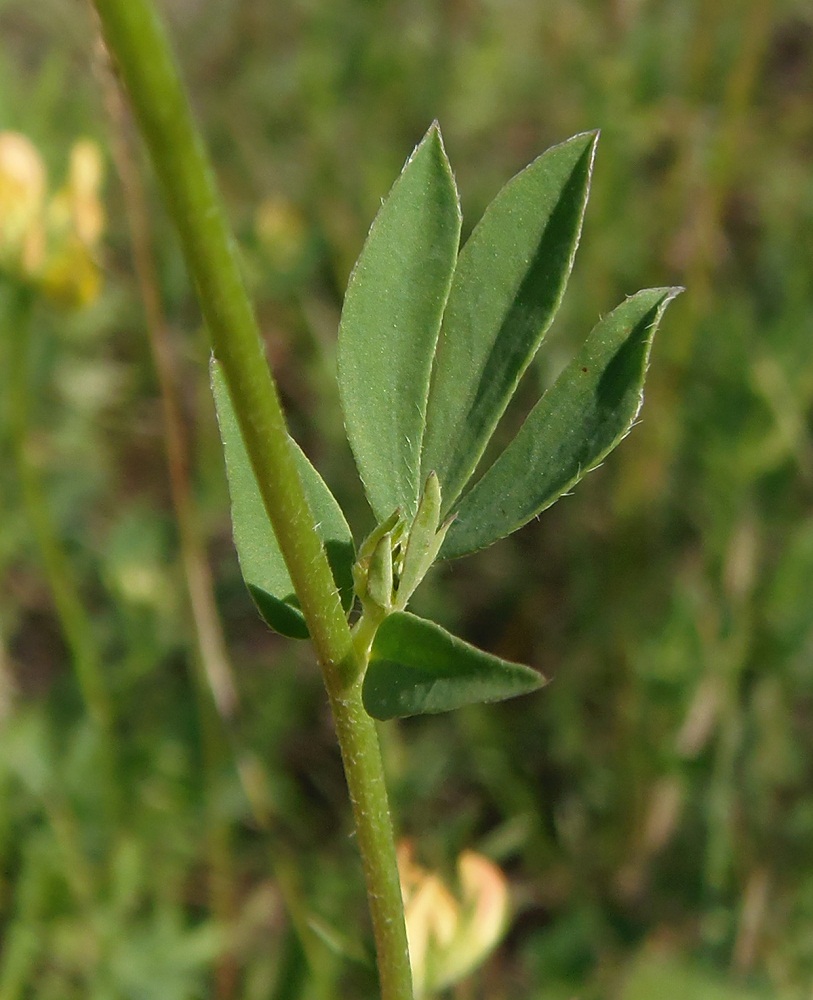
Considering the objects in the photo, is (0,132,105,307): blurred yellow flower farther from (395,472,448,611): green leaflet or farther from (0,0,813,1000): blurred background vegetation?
(395,472,448,611): green leaflet

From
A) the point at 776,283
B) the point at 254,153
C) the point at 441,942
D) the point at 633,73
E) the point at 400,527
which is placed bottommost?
the point at 441,942

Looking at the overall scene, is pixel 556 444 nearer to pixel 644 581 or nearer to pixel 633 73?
pixel 644 581

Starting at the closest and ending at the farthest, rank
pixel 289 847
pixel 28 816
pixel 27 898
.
Answer: pixel 27 898 → pixel 28 816 → pixel 289 847

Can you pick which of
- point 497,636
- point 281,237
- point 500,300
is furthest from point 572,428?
point 281,237

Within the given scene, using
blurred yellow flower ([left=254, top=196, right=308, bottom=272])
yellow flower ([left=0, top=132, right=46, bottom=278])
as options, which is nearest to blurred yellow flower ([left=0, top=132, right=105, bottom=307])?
yellow flower ([left=0, top=132, right=46, bottom=278])

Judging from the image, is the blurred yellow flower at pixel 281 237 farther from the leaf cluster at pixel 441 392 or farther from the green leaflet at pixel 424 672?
the green leaflet at pixel 424 672

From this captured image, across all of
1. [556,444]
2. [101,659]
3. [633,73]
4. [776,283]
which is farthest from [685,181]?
[556,444]

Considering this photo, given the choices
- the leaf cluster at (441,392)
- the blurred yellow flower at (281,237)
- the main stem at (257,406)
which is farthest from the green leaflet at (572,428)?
the blurred yellow flower at (281,237)
